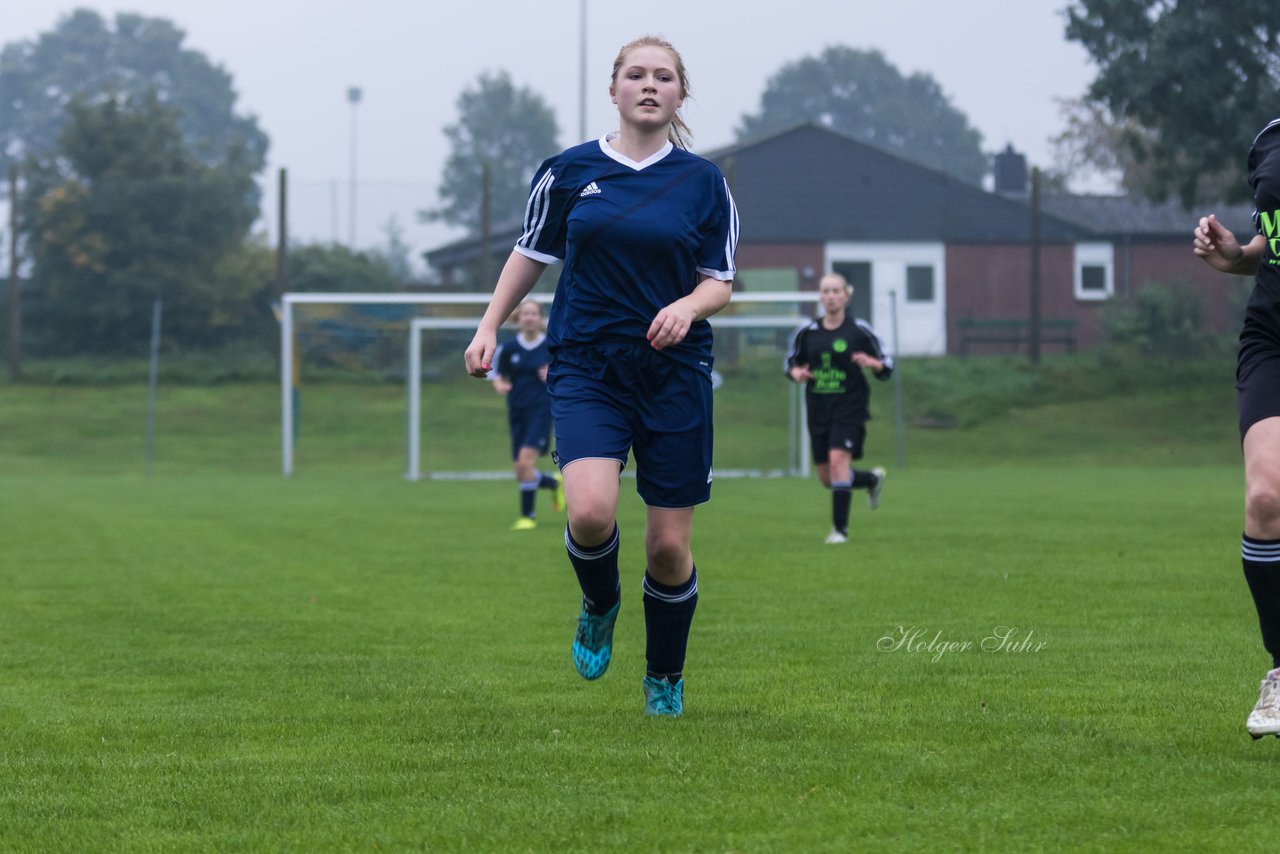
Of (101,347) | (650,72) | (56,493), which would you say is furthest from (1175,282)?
(650,72)

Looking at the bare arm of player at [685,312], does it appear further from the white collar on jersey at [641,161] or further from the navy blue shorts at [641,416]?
the white collar on jersey at [641,161]

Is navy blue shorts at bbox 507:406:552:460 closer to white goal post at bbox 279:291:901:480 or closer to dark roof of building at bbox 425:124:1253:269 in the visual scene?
white goal post at bbox 279:291:901:480

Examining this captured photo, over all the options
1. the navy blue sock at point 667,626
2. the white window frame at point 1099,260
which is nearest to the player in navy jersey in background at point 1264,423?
the navy blue sock at point 667,626

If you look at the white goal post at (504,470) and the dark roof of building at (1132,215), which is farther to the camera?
the dark roof of building at (1132,215)

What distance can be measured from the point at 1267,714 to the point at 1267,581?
1.24ft

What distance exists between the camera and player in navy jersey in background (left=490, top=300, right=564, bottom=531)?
52.6 feet

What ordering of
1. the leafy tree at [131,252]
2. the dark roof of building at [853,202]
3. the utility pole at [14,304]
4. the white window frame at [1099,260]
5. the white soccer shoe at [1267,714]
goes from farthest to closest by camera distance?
the white window frame at [1099,260] < the dark roof of building at [853,202] < the leafy tree at [131,252] < the utility pole at [14,304] < the white soccer shoe at [1267,714]

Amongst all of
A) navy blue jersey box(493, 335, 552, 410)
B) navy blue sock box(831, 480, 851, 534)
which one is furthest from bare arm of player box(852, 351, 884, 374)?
navy blue jersey box(493, 335, 552, 410)

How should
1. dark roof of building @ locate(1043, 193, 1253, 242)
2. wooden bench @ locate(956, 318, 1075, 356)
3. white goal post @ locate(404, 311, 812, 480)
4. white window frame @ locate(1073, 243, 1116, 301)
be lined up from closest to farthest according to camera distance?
white goal post @ locate(404, 311, 812, 480) → wooden bench @ locate(956, 318, 1075, 356) → white window frame @ locate(1073, 243, 1116, 301) → dark roof of building @ locate(1043, 193, 1253, 242)

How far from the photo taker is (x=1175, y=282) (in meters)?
41.1

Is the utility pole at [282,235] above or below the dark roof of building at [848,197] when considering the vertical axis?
below

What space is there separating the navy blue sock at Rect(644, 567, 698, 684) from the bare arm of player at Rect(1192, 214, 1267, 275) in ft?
6.08

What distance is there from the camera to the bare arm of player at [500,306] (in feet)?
18.0

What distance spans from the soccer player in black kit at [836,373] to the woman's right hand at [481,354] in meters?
8.18
